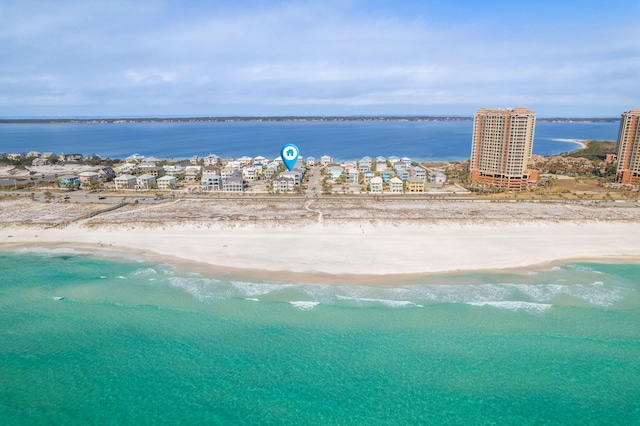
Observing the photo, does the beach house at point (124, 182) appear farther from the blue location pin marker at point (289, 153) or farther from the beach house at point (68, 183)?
the blue location pin marker at point (289, 153)

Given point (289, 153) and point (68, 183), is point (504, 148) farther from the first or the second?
point (68, 183)

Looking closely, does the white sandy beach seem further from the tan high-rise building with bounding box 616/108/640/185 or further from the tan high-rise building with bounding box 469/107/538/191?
the tan high-rise building with bounding box 616/108/640/185

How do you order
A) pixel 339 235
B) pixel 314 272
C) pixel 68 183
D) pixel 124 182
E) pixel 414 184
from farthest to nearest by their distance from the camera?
pixel 124 182 → pixel 68 183 → pixel 414 184 → pixel 339 235 → pixel 314 272

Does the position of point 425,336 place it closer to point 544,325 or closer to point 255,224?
point 544,325

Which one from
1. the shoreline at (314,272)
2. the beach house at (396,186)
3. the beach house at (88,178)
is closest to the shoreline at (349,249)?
the shoreline at (314,272)

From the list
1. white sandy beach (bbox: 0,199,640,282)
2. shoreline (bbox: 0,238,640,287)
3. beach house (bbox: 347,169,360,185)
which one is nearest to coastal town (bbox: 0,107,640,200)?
beach house (bbox: 347,169,360,185)

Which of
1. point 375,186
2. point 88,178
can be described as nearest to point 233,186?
point 375,186
